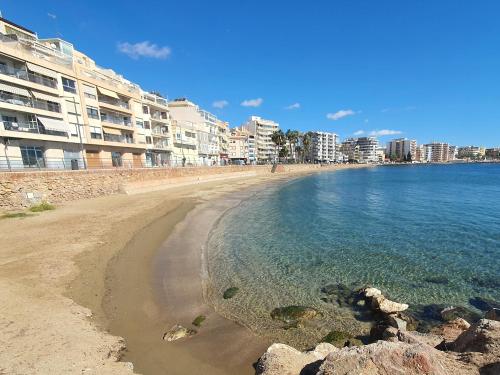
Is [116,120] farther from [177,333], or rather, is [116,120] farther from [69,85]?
[177,333]

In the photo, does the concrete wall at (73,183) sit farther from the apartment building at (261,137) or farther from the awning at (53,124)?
the apartment building at (261,137)

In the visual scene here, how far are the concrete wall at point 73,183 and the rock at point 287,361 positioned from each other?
28.1m

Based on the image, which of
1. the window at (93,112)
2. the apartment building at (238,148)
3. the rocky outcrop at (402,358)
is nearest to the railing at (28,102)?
the window at (93,112)

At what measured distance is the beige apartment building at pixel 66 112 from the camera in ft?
108

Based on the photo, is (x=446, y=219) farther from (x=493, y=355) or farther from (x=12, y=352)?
(x=12, y=352)

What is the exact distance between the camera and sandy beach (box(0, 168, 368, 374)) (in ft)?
21.4

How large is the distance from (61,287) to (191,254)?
6.45m

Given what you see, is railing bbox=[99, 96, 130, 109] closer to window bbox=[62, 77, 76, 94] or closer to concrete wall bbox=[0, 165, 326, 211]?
window bbox=[62, 77, 76, 94]

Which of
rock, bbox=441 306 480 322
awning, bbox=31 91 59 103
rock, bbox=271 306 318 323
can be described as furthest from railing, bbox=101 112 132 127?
rock, bbox=441 306 480 322

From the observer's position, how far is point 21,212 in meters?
22.4

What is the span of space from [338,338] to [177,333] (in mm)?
4943

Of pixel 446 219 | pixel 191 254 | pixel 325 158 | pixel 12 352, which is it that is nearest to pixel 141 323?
pixel 12 352

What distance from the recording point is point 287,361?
582 cm

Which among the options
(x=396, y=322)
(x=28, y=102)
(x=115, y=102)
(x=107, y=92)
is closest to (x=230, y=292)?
(x=396, y=322)
